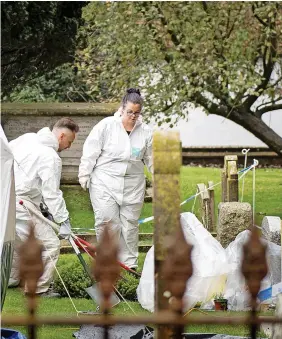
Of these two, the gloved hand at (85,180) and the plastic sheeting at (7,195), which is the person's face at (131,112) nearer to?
the gloved hand at (85,180)

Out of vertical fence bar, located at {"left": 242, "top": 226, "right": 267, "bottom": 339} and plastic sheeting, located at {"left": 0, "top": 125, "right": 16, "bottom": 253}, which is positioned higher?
plastic sheeting, located at {"left": 0, "top": 125, "right": 16, "bottom": 253}

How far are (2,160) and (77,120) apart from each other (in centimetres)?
963

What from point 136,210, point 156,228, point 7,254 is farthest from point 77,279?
point 156,228

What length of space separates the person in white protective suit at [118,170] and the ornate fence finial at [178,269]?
755 centimetres

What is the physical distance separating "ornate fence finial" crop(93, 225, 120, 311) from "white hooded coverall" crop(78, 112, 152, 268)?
25.0 feet

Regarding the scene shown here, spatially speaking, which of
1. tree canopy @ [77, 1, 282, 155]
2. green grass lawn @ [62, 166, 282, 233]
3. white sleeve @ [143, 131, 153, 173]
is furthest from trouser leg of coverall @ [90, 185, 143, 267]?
tree canopy @ [77, 1, 282, 155]

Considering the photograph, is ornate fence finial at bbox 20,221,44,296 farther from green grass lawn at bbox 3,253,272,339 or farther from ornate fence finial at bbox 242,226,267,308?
green grass lawn at bbox 3,253,272,339

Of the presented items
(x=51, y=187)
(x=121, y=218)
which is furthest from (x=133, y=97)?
(x=51, y=187)

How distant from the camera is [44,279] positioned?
32.3ft

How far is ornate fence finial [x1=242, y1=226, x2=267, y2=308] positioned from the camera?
3023 millimetres

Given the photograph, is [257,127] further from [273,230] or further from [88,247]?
[88,247]

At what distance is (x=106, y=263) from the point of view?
2.99 m

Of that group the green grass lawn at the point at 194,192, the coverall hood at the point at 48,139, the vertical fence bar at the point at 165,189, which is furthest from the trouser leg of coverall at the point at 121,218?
the vertical fence bar at the point at 165,189

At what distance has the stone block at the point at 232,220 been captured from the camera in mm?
10539
